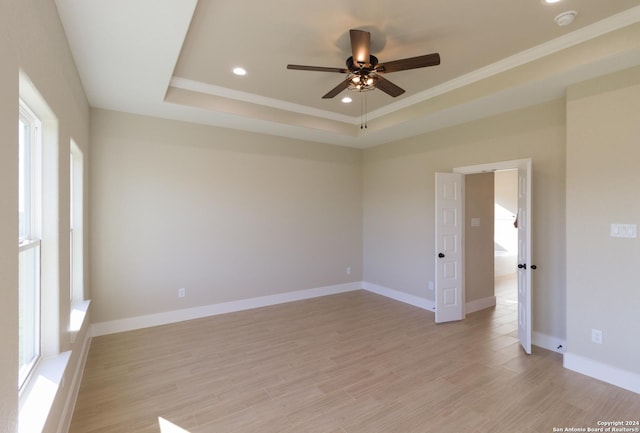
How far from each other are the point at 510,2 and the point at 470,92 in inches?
50.7

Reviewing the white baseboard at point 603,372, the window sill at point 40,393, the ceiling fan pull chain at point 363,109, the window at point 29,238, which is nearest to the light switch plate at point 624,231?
the white baseboard at point 603,372

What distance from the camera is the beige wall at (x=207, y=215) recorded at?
3.94 metres

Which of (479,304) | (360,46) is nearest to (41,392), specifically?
(360,46)

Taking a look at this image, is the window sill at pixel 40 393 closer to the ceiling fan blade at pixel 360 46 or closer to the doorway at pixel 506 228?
the ceiling fan blade at pixel 360 46

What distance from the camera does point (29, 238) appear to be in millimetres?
1992

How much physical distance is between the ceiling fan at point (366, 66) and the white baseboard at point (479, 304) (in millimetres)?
3585

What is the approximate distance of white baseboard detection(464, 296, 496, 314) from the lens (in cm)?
480

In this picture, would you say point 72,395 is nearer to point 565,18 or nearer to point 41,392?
point 41,392

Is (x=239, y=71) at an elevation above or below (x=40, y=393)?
above

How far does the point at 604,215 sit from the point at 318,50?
3.13m

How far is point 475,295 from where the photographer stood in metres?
4.91

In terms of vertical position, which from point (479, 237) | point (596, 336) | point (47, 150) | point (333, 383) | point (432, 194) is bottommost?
point (333, 383)

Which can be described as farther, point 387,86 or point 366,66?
point 387,86

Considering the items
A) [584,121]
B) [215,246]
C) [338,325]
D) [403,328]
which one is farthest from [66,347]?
[584,121]
